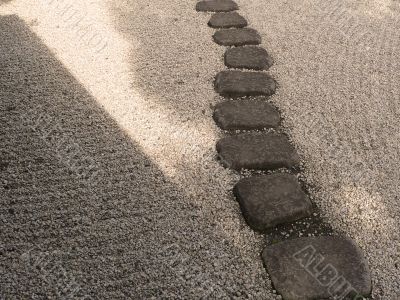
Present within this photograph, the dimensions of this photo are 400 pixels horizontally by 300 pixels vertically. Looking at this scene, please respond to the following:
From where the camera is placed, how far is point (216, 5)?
405 cm

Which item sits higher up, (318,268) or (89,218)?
(89,218)

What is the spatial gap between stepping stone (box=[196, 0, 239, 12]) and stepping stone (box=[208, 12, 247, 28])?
18cm

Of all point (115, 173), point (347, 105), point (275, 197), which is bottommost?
point (347, 105)

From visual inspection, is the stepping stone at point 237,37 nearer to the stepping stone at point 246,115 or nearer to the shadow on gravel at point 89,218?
the stepping stone at point 246,115

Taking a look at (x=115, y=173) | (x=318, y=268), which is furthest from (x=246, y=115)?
(x=318, y=268)

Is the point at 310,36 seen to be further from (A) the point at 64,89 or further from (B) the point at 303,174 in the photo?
(A) the point at 64,89

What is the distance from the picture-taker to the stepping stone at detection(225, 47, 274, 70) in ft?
10.4

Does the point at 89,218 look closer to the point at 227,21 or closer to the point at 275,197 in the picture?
the point at 275,197

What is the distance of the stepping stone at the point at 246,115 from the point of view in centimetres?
257

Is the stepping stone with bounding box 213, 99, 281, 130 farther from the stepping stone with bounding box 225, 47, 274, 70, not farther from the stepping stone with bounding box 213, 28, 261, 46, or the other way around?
the stepping stone with bounding box 213, 28, 261, 46

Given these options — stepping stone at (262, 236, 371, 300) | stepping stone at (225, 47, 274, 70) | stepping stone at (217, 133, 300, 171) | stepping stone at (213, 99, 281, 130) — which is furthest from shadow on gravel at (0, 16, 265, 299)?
stepping stone at (225, 47, 274, 70)

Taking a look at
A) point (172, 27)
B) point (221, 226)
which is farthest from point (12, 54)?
point (221, 226)

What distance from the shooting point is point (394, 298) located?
5.65 feet

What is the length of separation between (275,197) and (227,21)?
226 cm
